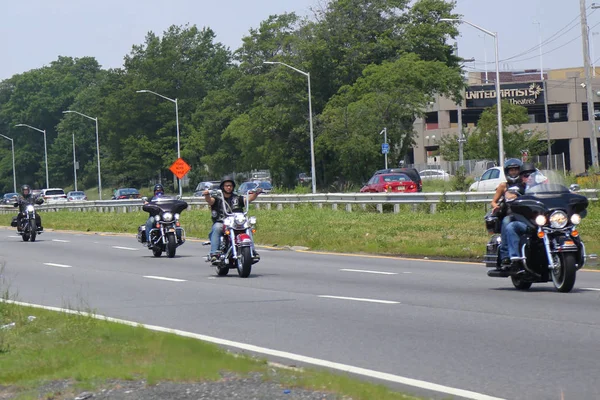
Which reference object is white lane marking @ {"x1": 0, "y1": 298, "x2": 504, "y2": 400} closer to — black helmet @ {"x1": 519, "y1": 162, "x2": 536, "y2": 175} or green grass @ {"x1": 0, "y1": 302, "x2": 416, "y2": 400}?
green grass @ {"x1": 0, "y1": 302, "x2": 416, "y2": 400}

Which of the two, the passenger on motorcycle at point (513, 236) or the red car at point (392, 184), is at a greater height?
the red car at point (392, 184)

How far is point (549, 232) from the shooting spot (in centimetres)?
1277

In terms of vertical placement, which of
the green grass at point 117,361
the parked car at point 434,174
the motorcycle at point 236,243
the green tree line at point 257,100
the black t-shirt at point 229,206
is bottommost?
the green grass at point 117,361

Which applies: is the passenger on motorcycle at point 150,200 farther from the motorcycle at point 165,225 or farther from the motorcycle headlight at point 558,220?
the motorcycle headlight at point 558,220

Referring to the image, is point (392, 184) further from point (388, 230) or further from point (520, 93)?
point (520, 93)

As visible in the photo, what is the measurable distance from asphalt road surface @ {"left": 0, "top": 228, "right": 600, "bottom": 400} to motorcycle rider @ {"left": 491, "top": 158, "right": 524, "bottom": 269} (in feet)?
1.73

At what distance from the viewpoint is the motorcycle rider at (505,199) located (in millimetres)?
13633

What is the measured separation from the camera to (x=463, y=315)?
11484mm

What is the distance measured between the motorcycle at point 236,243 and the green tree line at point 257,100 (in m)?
42.8

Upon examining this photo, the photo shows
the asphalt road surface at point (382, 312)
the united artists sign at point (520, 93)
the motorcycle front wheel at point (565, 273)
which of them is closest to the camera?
the asphalt road surface at point (382, 312)

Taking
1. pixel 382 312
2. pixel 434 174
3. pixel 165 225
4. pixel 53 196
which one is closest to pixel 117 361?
pixel 382 312

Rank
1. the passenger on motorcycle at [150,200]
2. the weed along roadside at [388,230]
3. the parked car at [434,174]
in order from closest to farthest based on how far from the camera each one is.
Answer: the weed along roadside at [388,230] → the passenger on motorcycle at [150,200] → the parked car at [434,174]

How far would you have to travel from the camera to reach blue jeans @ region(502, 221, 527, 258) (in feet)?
43.9

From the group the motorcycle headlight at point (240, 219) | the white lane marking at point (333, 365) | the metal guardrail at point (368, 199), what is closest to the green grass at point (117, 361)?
the white lane marking at point (333, 365)
